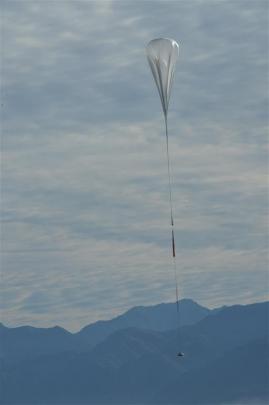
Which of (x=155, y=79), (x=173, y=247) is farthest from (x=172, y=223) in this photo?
(x=155, y=79)

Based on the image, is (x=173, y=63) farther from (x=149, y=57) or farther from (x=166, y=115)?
(x=166, y=115)

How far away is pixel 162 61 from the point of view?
81688 mm

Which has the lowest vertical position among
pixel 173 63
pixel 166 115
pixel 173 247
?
pixel 173 247

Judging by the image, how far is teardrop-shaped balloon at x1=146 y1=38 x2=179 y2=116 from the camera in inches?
3156

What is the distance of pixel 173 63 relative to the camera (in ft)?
268

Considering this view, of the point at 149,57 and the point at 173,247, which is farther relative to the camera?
the point at 149,57

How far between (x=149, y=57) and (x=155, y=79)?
8.45 feet

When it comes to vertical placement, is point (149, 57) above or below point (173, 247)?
above

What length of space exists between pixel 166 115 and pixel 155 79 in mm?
8103

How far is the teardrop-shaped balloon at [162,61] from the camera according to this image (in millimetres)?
80150

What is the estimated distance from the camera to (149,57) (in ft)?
272

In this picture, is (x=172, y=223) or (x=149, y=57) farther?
(x=149, y=57)

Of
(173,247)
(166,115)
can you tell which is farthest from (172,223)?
(166,115)

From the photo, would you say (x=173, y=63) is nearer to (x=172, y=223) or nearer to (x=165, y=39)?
(x=165, y=39)
